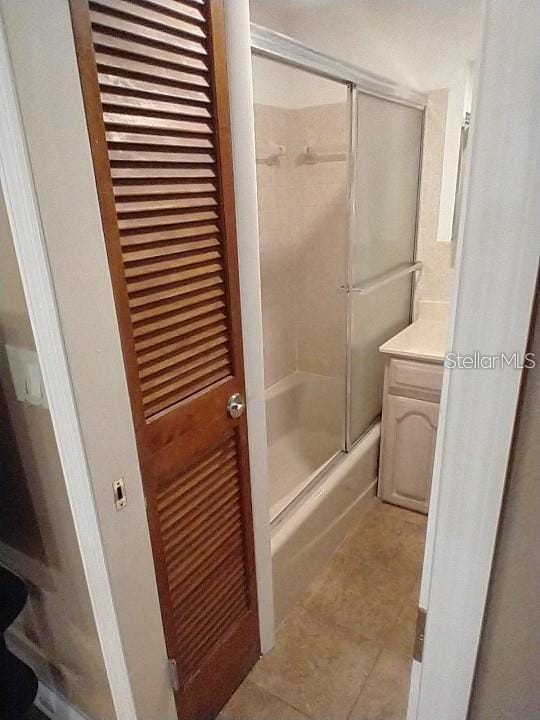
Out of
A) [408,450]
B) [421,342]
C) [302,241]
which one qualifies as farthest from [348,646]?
[302,241]

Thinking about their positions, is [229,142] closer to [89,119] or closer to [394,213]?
[89,119]

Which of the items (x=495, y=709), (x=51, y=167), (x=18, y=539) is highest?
(x=51, y=167)

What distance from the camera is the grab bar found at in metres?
2.09

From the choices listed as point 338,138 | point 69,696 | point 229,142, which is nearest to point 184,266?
point 229,142

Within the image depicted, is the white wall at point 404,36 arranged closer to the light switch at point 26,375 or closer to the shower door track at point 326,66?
the shower door track at point 326,66

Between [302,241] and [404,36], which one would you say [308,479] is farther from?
[404,36]

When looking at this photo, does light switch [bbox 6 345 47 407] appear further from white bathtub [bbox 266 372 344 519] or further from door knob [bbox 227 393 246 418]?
white bathtub [bbox 266 372 344 519]

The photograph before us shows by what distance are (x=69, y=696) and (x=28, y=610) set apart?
0.28 m

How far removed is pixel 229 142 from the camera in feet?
3.70

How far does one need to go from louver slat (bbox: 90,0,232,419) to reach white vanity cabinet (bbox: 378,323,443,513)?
4.04 ft

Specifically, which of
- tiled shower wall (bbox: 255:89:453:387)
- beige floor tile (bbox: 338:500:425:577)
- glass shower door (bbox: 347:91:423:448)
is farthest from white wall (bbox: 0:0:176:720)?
tiled shower wall (bbox: 255:89:453:387)

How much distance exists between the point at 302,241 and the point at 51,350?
6.80ft

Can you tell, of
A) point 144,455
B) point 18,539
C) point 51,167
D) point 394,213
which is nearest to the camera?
point 51,167

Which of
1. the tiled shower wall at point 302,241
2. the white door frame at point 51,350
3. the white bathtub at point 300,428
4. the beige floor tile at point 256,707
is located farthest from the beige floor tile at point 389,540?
the white door frame at point 51,350
